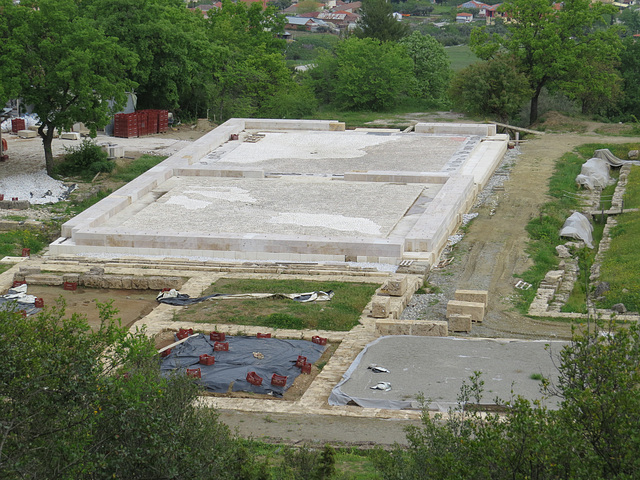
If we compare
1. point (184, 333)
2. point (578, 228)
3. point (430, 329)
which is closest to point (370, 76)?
point (578, 228)

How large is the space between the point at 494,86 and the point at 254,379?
27712mm

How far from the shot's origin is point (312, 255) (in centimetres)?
2273

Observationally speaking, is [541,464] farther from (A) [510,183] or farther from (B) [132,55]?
(B) [132,55]

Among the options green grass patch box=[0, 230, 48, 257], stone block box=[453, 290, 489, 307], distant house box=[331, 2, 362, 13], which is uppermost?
distant house box=[331, 2, 362, 13]

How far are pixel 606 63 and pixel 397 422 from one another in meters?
33.0

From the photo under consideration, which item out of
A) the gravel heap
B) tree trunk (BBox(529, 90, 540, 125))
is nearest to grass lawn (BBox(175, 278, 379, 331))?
the gravel heap

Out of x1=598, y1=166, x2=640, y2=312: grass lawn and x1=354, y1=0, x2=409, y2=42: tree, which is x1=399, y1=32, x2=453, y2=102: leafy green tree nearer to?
x1=354, y1=0, x2=409, y2=42: tree

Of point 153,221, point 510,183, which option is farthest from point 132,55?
point 510,183

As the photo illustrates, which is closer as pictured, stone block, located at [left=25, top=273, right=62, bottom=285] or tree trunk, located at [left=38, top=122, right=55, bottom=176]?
stone block, located at [left=25, top=273, right=62, bottom=285]

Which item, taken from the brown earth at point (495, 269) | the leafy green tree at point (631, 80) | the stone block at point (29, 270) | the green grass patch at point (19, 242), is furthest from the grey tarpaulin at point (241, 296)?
the leafy green tree at point (631, 80)

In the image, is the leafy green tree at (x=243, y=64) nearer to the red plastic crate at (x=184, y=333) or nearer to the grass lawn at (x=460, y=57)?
the grass lawn at (x=460, y=57)

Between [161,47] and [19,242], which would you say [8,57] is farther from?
[161,47]

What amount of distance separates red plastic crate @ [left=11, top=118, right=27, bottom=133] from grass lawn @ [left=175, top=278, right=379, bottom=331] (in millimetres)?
19884

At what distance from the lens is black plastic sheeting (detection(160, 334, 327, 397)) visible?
15.2 m
